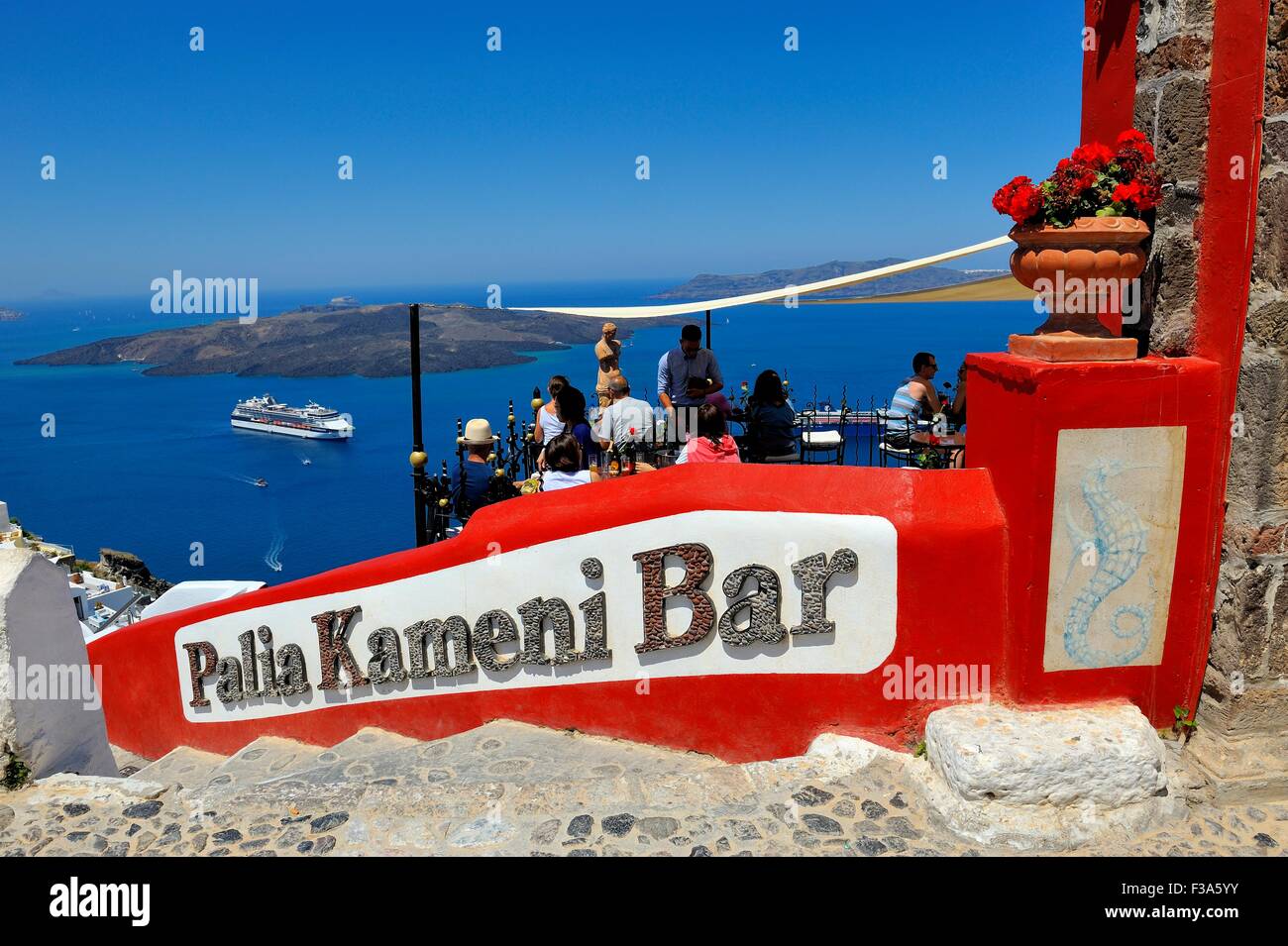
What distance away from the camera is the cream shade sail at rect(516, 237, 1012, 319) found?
6.20 m

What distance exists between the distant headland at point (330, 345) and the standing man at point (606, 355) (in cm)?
11273

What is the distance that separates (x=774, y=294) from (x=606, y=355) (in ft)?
10.7

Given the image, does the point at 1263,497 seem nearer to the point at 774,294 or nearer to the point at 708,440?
the point at 708,440

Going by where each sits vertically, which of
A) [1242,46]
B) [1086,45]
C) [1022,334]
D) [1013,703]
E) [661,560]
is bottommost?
[1013,703]

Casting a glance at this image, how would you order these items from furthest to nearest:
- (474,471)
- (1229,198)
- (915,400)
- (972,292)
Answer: (972,292), (915,400), (474,471), (1229,198)

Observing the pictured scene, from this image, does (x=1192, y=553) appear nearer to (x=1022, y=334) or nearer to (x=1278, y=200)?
(x=1022, y=334)

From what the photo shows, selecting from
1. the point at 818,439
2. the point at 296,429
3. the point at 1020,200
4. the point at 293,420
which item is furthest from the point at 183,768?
the point at 293,420

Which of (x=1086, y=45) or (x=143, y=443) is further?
(x=143, y=443)

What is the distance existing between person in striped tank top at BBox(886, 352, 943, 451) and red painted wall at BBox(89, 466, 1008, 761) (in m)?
4.06

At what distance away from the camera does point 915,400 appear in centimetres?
836

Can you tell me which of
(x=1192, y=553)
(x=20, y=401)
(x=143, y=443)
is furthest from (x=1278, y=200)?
(x=20, y=401)

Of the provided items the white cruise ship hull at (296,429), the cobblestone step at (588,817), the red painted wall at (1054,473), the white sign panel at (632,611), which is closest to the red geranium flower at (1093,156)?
the red painted wall at (1054,473)

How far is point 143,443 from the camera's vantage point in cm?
11944
